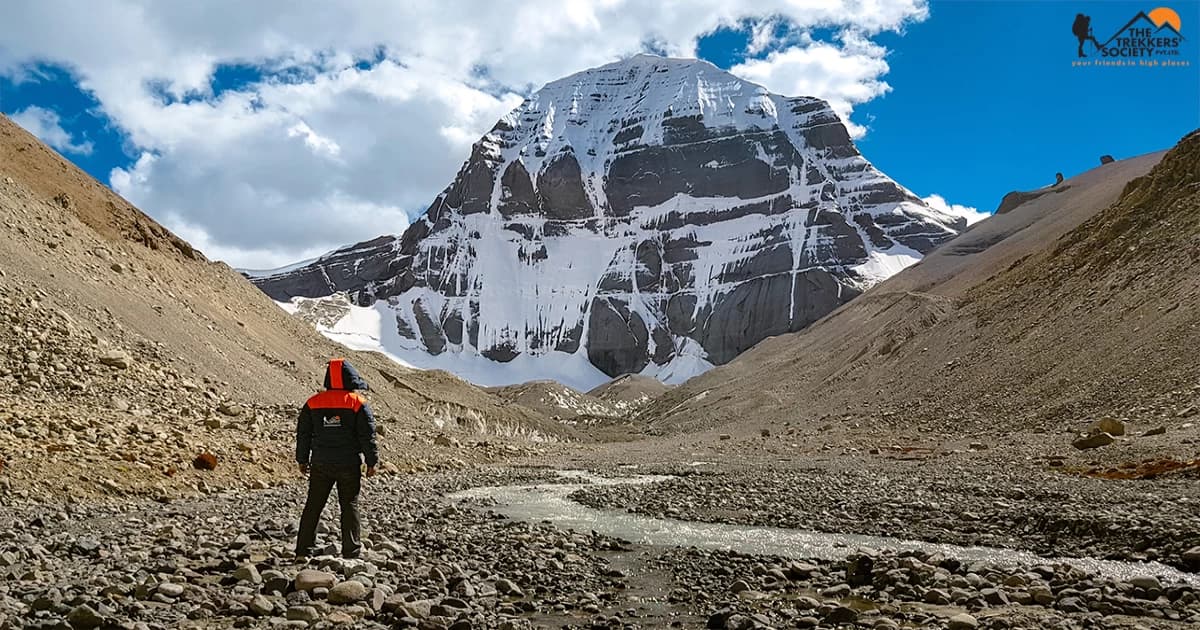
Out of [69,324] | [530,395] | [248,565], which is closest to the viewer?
[248,565]

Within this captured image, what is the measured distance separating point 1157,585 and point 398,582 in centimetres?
842

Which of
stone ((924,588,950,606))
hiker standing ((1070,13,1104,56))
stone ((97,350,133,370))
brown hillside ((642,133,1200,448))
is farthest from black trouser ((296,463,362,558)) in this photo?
hiker standing ((1070,13,1104,56))

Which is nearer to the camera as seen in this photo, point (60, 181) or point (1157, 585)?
point (1157, 585)

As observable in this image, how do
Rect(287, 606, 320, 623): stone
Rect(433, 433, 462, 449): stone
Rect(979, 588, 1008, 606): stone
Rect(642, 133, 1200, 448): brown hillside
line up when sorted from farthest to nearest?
Rect(433, 433, 462, 449): stone < Rect(642, 133, 1200, 448): brown hillside < Rect(979, 588, 1008, 606): stone < Rect(287, 606, 320, 623): stone

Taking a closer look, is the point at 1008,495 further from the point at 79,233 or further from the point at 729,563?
the point at 79,233

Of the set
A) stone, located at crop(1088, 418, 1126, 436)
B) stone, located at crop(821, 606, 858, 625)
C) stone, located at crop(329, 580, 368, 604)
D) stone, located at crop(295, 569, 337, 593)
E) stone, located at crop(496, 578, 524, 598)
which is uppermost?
stone, located at crop(1088, 418, 1126, 436)

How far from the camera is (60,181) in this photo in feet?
137

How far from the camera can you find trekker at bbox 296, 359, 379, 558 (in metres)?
11.1

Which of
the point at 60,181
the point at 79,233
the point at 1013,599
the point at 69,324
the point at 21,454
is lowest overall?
the point at 1013,599

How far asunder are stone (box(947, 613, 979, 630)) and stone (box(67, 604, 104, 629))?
7436 millimetres

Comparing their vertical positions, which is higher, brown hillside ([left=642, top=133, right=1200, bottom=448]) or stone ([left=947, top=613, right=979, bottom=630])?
brown hillside ([left=642, top=133, right=1200, bottom=448])

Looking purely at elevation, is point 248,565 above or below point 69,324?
below

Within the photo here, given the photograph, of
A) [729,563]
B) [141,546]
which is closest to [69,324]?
[141,546]

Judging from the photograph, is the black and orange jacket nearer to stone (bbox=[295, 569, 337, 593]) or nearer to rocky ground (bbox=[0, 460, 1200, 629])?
rocky ground (bbox=[0, 460, 1200, 629])
